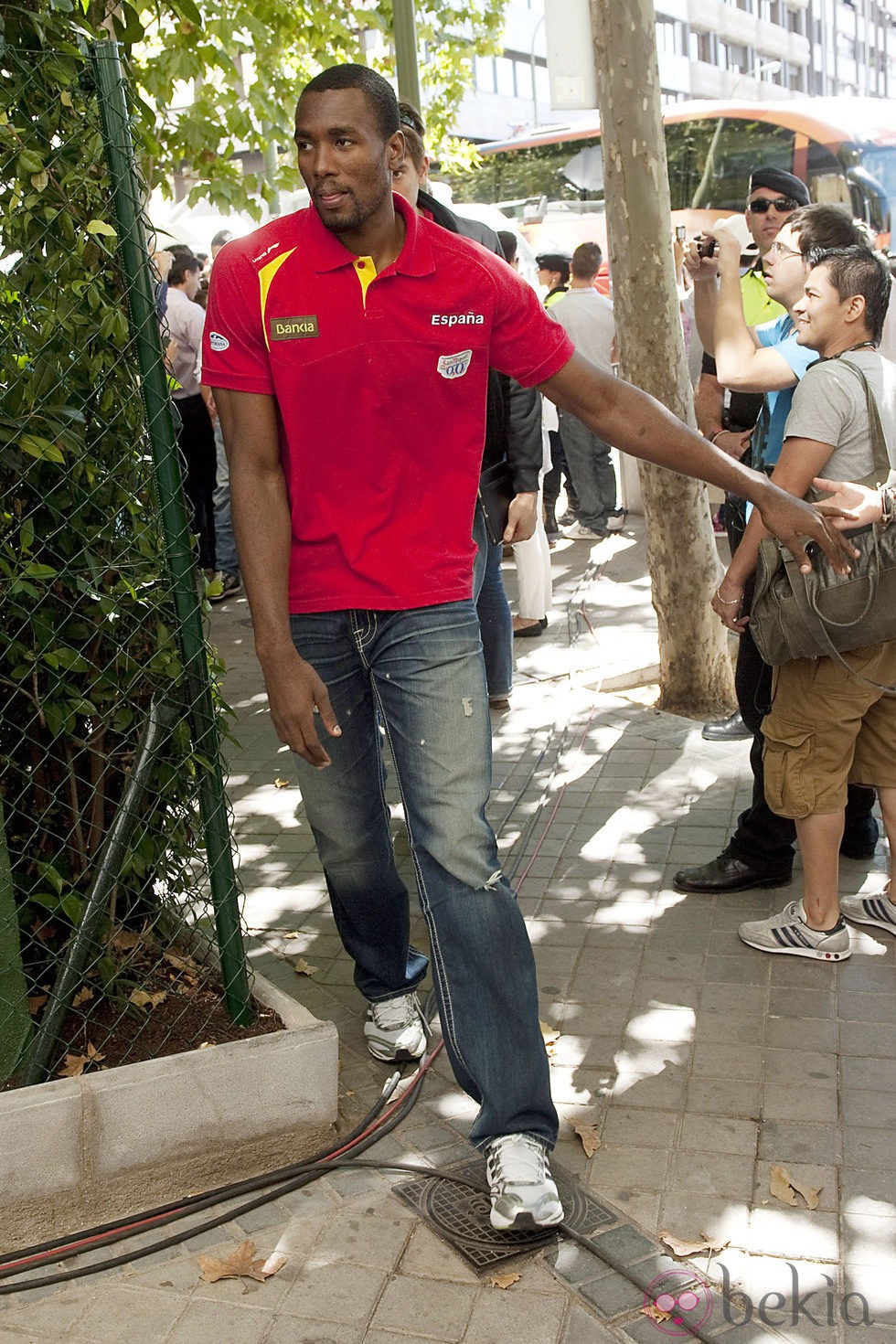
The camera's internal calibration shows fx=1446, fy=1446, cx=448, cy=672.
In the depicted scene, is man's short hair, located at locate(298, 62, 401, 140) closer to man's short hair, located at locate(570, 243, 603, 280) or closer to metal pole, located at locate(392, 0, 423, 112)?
metal pole, located at locate(392, 0, 423, 112)

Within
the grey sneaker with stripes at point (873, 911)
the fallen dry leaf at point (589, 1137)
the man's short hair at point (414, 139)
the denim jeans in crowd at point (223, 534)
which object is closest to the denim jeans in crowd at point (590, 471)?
the denim jeans in crowd at point (223, 534)

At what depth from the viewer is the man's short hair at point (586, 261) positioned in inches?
444

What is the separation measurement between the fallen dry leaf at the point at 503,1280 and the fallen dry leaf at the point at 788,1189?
0.61 meters

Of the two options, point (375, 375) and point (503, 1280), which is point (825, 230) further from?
point (503, 1280)

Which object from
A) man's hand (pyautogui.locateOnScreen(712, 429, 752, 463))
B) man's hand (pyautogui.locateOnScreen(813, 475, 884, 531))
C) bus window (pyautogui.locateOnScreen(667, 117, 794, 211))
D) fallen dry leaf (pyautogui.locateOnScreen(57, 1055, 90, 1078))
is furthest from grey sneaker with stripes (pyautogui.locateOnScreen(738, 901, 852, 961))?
bus window (pyautogui.locateOnScreen(667, 117, 794, 211))

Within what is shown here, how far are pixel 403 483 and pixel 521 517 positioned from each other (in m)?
2.33

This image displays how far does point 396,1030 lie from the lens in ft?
12.4

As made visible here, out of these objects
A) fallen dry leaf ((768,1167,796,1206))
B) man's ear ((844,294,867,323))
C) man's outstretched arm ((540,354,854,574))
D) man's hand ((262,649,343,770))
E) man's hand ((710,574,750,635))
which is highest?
man's ear ((844,294,867,323))

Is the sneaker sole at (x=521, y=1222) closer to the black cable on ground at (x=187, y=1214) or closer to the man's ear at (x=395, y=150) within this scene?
the black cable on ground at (x=187, y=1214)

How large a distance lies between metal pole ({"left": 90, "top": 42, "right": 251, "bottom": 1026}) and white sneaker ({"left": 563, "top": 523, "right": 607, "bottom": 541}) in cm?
834

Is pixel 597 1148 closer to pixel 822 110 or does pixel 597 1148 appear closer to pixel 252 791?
pixel 252 791

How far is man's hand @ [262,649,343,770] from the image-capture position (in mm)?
3010

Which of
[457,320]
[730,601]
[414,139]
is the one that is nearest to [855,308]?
[730,601]

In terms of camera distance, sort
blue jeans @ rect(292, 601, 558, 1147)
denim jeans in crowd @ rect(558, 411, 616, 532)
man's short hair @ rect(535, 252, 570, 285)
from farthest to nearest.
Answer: man's short hair @ rect(535, 252, 570, 285), denim jeans in crowd @ rect(558, 411, 616, 532), blue jeans @ rect(292, 601, 558, 1147)
